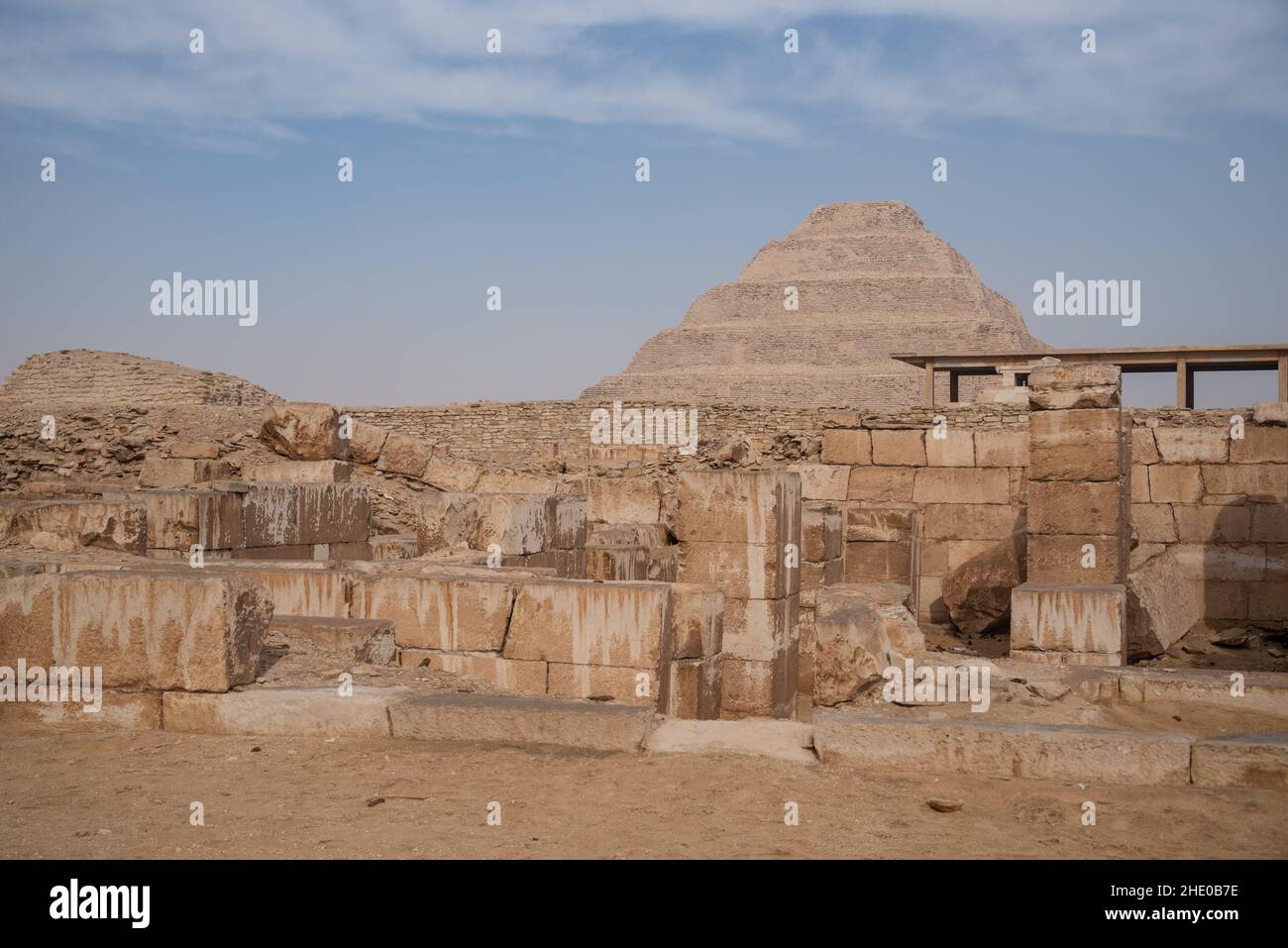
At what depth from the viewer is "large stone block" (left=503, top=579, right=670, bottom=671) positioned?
21.4ft

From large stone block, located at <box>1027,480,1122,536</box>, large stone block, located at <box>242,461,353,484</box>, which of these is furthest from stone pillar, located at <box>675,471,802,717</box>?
large stone block, located at <box>242,461,353,484</box>

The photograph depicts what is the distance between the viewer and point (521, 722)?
5.00 metres

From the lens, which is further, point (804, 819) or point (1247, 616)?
point (1247, 616)

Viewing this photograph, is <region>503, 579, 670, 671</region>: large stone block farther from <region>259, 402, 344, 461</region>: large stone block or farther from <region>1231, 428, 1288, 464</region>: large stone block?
<region>259, 402, 344, 461</region>: large stone block

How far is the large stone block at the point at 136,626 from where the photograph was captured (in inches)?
204

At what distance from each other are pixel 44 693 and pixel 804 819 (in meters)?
3.35

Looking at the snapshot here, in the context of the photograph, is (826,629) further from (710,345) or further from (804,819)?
(710,345)

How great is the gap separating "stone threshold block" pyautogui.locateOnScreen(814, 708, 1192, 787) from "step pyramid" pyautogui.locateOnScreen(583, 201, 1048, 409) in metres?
103

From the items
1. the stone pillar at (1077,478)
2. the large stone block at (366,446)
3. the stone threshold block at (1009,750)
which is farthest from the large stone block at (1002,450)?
the stone threshold block at (1009,750)

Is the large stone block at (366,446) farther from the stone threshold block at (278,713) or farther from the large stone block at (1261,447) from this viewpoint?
the stone threshold block at (278,713)

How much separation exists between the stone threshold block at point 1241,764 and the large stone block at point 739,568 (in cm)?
410
